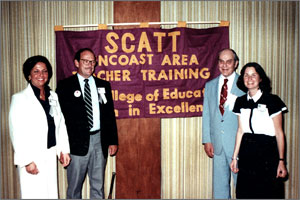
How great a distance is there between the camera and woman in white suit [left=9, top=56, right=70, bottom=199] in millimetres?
2441

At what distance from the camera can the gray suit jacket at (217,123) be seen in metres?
2.76

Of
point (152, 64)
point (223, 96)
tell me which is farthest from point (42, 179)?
point (223, 96)

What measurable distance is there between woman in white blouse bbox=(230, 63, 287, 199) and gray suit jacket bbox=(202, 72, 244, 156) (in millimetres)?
122

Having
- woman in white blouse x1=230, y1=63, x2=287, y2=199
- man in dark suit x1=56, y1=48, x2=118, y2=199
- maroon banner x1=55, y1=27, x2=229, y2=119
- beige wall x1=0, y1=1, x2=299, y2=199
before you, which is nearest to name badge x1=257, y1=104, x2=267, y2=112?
woman in white blouse x1=230, y1=63, x2=287, y2=199

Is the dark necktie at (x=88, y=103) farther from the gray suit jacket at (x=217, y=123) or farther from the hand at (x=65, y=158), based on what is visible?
the gray suit jacket at (x=217, y=123)

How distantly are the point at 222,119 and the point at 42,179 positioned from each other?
1.92 m

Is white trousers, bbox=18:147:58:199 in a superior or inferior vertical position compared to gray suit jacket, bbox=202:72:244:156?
inferior

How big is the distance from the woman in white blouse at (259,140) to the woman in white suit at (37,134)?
181cm

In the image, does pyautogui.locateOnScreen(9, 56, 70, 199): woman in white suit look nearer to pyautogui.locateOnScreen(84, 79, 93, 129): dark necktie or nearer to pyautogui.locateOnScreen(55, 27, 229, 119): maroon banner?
pyautogui.locateOnScreen(84, 79, 93, 129): dark necktie

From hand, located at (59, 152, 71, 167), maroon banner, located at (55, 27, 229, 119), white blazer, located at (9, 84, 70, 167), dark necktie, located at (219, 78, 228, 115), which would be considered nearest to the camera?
white blazer, located at (9, 84, 70, 167)

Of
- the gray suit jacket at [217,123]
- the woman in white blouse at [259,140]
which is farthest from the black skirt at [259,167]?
the gray suit jacket at [217,123]

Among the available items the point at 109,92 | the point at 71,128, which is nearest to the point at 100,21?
the point at 109,92

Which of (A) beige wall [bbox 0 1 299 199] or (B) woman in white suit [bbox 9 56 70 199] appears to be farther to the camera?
(A) beige wall [bbox 0 1 299 199]

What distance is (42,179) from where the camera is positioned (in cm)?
254
